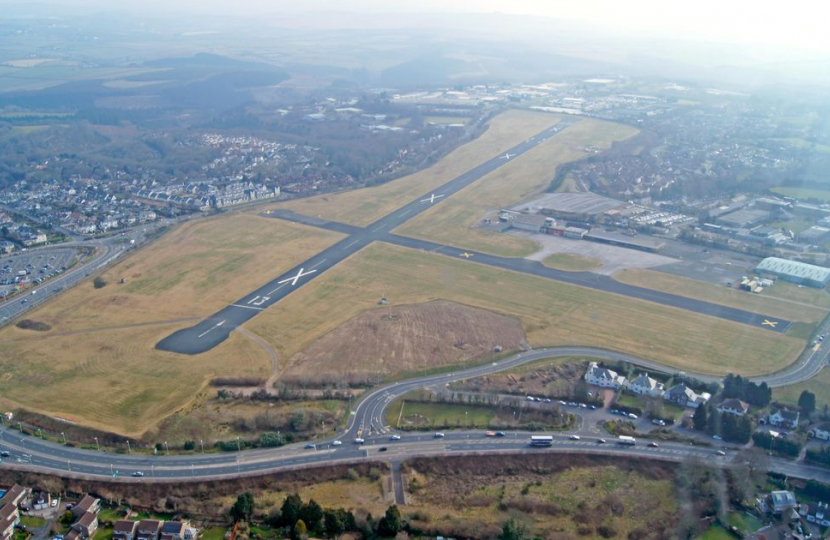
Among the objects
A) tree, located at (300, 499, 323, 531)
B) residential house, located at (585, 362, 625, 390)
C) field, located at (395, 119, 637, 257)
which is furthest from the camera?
field, located at (395, 119, 637, 257)

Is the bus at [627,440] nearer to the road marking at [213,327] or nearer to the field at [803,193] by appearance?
the road marking at [213,327]

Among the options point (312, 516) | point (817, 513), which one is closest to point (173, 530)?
point (312, 516)

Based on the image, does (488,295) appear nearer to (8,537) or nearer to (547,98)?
(8,537)

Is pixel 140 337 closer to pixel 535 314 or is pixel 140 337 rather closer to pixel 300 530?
pixel 300 530

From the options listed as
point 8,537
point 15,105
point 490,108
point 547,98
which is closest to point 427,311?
point 8,537

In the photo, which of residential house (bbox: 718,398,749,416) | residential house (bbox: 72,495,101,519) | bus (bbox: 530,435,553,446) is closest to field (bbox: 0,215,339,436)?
residential house (bbox: 72,495,101,519)

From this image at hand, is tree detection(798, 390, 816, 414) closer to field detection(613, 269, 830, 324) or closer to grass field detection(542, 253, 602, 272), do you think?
field detection(613, 269, 830, 324)

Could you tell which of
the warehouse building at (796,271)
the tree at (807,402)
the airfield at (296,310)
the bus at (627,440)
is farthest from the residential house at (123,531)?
the warehouse building at (796,271)
